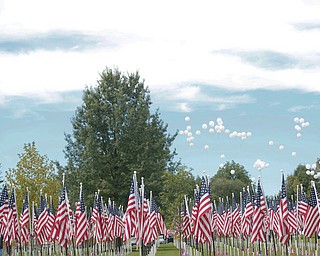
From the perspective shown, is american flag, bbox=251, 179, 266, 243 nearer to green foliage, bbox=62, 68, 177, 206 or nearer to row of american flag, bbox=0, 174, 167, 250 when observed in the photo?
row of american flag, bbox=0, 174, 167, 250

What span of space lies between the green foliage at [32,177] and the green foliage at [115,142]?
833cm

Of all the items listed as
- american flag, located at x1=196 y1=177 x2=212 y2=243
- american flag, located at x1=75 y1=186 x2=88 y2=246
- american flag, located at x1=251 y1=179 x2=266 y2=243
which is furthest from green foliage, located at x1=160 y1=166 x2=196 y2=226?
american flag, located at x1=196 y1=177 x2=212 y2=243

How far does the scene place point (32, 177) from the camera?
205 feet

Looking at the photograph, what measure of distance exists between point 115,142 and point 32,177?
14.0 m

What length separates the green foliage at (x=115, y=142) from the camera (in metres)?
72.6

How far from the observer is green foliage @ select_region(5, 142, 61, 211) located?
200 ft

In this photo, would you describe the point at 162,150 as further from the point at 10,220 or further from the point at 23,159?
the point at 10,220

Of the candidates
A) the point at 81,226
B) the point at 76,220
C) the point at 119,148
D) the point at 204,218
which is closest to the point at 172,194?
the point at 119,148

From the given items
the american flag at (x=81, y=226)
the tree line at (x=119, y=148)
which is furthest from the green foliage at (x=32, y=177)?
the american flag at (x=81, y=226)

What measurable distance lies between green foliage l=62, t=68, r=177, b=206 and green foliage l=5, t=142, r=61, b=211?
27.3 ft

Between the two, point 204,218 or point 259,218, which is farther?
point 259,218

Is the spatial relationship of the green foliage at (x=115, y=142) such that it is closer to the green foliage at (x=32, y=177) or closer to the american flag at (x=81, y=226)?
the green foliage at (x=32, y=177)

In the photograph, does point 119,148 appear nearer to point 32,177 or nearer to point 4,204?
point 32,177

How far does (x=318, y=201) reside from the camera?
31.5m
